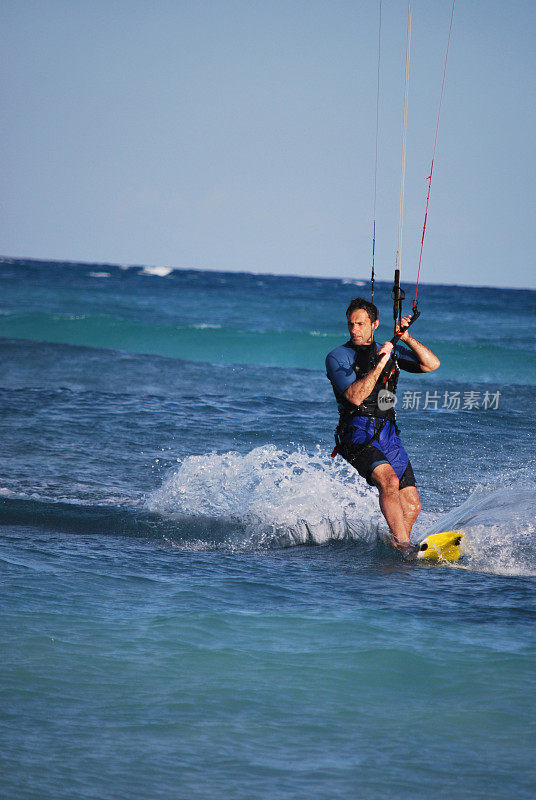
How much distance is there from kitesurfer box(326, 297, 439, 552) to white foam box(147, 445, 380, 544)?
651 millimetres

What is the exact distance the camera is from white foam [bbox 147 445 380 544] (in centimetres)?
639

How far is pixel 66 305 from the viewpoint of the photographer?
35.0 m

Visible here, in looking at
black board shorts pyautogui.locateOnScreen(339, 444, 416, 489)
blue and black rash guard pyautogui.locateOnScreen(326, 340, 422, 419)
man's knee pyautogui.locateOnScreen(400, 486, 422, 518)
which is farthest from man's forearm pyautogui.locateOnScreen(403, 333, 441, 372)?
man's knee pyautogui.locateOnScreen(400, 486, 422, 518)

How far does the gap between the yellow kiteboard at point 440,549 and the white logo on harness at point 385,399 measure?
0.93m

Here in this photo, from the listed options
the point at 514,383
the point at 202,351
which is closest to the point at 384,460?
the point at 514,383

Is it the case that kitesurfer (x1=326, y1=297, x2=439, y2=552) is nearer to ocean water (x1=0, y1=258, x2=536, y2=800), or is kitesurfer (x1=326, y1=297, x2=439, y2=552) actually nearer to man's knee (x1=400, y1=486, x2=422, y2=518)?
man's knee (x1=400, y1=486, x2=422, y2=518)

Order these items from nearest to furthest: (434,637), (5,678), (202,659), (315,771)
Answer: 1. (315,771)
2. (5,678)
3. (202,659)
4. (434,637)

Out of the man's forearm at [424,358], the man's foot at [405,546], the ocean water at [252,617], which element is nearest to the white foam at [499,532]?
the ocean water at [252,617]

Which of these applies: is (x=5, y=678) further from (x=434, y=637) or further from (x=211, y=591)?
(x=434, y=637)

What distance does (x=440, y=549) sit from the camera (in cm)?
563

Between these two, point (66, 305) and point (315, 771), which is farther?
point (66, 305)

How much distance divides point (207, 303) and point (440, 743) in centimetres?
3960

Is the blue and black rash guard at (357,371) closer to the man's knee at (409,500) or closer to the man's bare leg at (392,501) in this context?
the man's bare leg at (392,501)

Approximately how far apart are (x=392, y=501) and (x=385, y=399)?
2.21 ft
